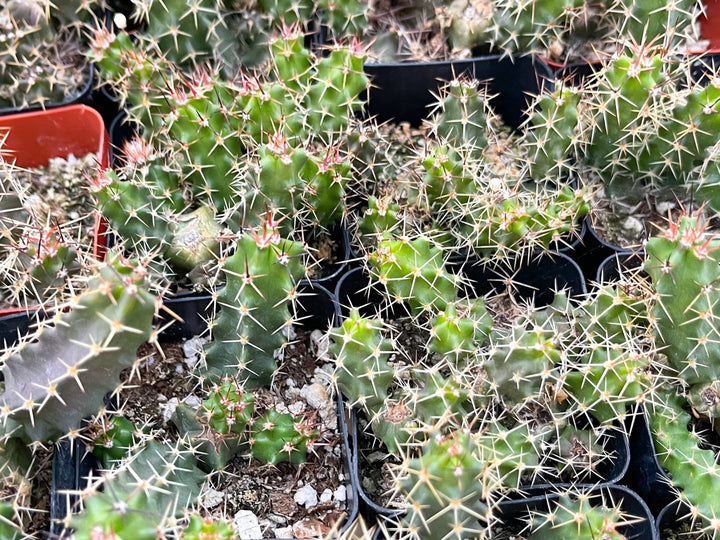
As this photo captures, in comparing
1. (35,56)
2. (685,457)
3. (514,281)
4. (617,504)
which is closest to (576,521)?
(617,504)

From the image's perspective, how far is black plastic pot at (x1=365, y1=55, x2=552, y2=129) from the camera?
2.73 meters

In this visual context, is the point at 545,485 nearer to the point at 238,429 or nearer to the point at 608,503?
the point at 608,503

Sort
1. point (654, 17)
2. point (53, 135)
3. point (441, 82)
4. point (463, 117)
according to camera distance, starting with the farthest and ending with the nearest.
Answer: point (441, 82)
point (53, 135)
point (654, 17)
point (463, 117)

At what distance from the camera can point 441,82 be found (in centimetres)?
278

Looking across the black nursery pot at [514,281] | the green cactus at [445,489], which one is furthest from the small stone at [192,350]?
the green cactus at [445,489]

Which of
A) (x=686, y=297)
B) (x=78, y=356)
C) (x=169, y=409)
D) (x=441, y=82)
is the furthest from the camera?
(x=441, y=82)

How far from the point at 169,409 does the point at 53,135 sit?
4.28 feet

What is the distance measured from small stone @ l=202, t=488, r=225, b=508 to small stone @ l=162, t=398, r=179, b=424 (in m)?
0.29

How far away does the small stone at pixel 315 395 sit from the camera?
2.13 m

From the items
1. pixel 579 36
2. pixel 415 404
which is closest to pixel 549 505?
pixel 415 404

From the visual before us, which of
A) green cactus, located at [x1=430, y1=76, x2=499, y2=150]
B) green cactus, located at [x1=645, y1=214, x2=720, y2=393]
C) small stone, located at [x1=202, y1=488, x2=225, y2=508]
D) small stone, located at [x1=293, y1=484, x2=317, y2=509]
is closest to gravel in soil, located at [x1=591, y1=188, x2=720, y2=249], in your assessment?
green cactus, located at [x1=430, y1=76, x2=499, y2=150]

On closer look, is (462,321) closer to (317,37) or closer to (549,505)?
(549,505)

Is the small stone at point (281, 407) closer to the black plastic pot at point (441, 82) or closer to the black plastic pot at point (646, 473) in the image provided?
the black plastic pot at point (646, 473)

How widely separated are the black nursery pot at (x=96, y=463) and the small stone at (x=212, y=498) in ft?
1.07
